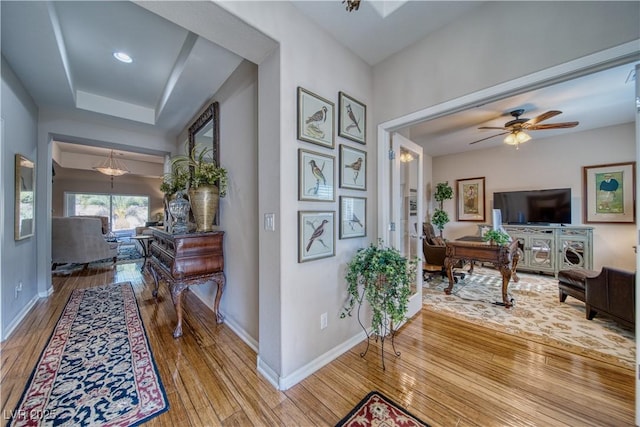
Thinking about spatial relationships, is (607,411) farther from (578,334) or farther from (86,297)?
(86,297)

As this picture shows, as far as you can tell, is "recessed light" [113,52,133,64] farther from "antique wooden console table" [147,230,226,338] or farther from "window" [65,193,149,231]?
"window" [65,193,149,231]

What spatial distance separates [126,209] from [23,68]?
788cm

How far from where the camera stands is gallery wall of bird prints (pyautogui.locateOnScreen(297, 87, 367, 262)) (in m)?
1.74

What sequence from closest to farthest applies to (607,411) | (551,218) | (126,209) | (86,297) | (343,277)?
(607,411) < (343,277) < (86,297) < (551,218) < (126,209)

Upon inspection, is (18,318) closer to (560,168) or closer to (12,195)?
(12,195)

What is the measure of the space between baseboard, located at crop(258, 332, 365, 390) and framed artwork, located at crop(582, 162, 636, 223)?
522 cm

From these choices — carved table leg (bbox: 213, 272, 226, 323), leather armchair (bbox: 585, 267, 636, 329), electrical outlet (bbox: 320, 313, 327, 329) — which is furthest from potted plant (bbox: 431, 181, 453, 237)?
Result: carved table leg (bbox: 213, 272, 226, 323)

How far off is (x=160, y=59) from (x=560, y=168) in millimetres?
6692

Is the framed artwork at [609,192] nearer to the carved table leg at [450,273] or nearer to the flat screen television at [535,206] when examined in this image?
the flat screen television at [535,206]

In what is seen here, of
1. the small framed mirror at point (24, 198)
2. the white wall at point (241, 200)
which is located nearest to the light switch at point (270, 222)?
the white wall at point (241, 200)

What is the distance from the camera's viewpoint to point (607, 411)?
145 centimetres

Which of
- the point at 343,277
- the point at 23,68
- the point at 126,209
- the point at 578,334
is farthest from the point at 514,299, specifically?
the point at 126,209

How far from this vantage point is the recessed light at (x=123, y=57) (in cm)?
245

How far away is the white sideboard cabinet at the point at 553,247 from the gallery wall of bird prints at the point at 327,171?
14.3ft
